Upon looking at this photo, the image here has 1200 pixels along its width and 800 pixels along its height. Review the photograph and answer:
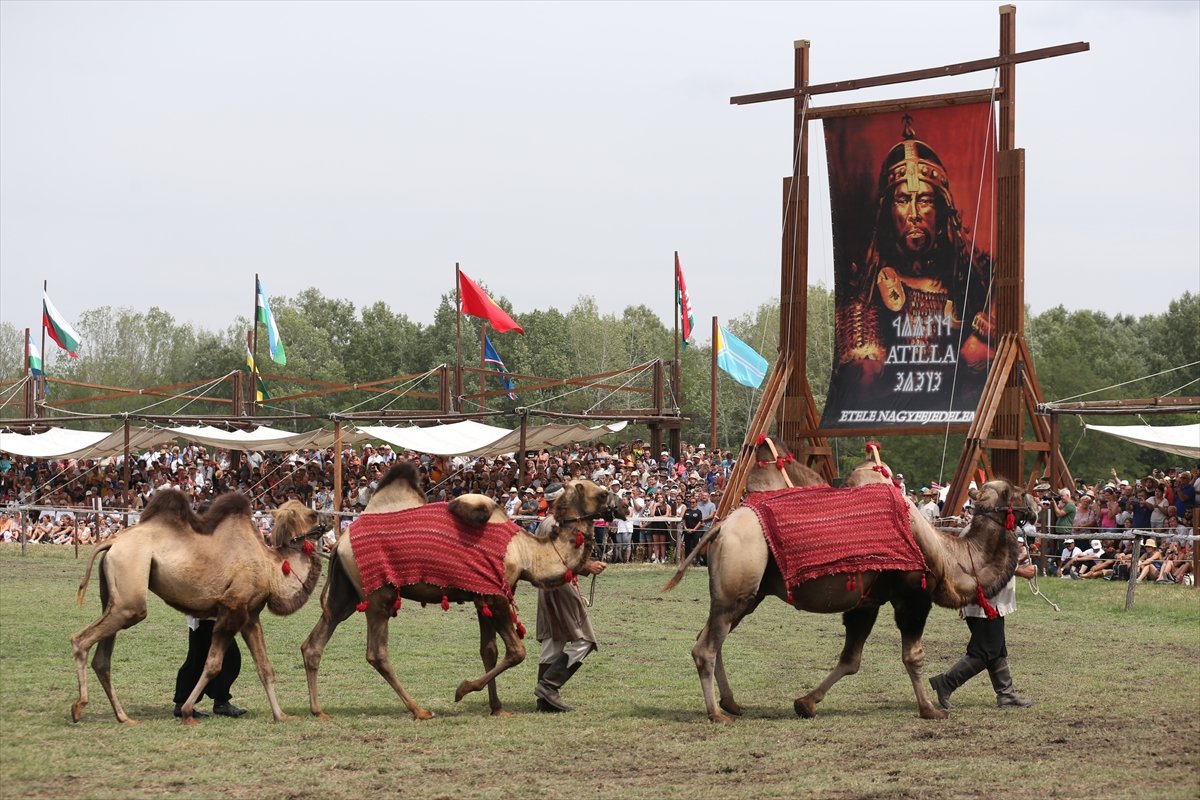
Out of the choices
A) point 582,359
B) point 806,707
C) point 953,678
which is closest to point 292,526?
point 806,707

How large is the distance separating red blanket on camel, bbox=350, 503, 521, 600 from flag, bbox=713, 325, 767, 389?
24818 millimetres

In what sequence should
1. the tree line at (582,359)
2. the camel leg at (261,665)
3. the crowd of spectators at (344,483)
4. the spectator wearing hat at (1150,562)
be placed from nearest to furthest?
the camel leg at (261,665)
the spectator wearing hat at (1150,562)
the crowd of spectators at (344,483)
the tree line at (582,359)

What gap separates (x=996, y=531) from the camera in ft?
35.9

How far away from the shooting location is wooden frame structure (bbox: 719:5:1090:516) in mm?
22266

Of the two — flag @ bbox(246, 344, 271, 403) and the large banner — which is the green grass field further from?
flag @ bbox(246, 344, 271, 403)

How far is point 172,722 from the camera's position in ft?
33.5

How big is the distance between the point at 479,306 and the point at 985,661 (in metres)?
24.5

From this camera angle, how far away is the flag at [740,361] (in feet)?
117

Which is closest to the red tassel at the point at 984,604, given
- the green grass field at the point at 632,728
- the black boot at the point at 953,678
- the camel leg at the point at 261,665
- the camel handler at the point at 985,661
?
the camel handler at the point at 985,661

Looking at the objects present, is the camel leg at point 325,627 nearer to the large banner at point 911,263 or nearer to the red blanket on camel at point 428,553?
the red blanket on camel at point 428,553

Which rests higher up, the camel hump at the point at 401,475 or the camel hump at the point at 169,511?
the camel hump at the point at 401,475

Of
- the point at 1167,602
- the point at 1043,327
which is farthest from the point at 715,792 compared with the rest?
the point at 1043,327

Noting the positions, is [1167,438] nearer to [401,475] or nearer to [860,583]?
[860,583]

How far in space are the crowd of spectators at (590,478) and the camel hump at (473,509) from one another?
531 centimetres
